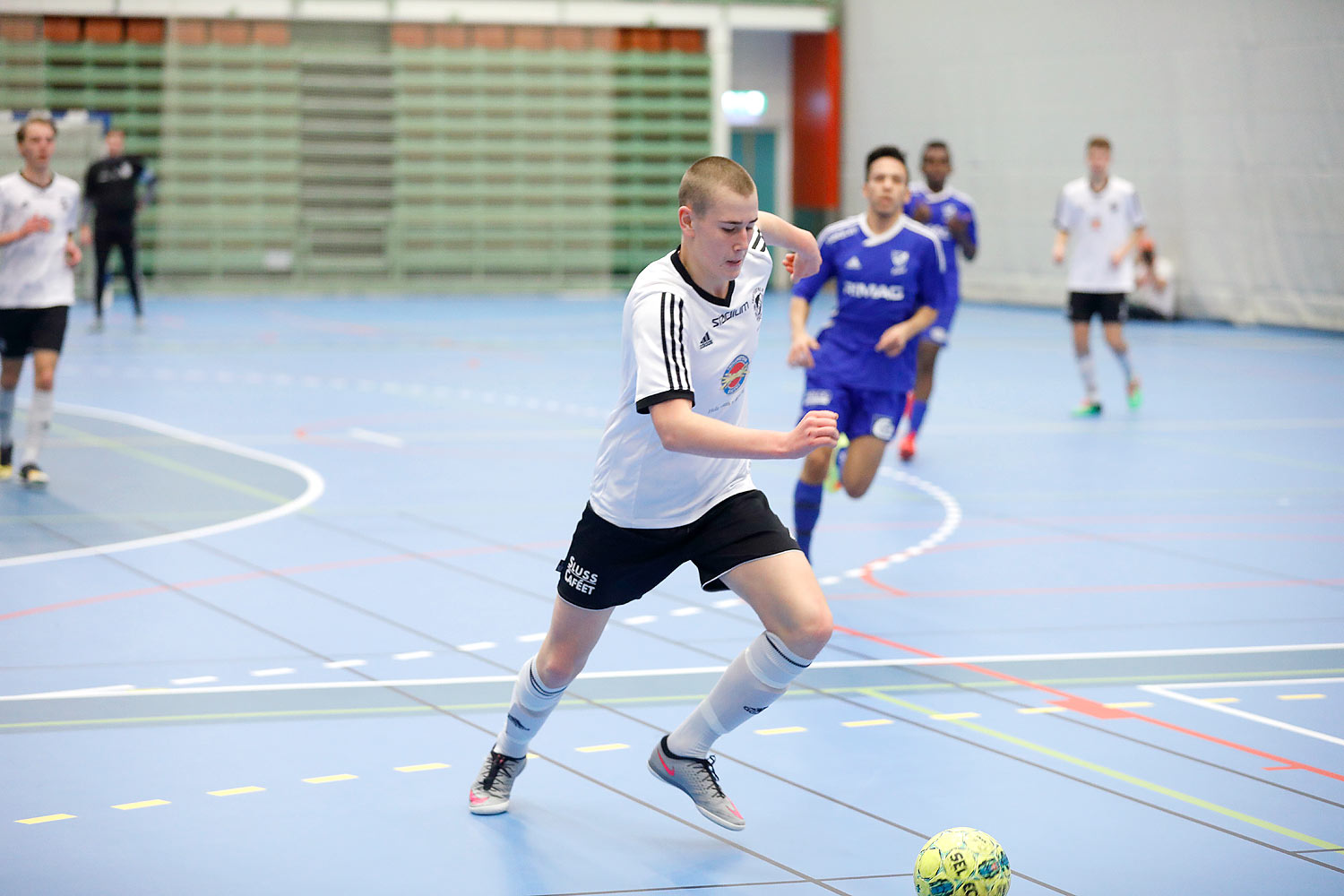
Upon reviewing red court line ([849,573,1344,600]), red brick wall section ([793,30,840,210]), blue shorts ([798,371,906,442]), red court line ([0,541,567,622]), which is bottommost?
red court line ([849,573,1344,600])

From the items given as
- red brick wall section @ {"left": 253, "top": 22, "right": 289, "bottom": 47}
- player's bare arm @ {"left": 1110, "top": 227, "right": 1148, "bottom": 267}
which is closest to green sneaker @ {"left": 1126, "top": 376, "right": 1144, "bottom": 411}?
player's bare arm @ {"left": 1110, "top": 227, "right": 1148, "bottom": 267}

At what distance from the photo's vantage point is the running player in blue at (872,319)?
25.3 ft

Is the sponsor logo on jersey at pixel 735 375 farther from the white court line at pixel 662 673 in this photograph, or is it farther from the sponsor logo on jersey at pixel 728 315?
the white court line at pixel 662 673

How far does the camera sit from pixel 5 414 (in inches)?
393

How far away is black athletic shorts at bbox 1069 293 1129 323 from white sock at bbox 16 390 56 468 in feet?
27.4

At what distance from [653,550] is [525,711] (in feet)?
2.00

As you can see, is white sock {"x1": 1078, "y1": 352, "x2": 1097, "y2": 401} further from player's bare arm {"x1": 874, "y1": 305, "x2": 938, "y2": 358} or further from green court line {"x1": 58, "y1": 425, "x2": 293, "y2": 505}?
green court line {"x1": 58, "y1": 425, "x2": 293, "y2": 505}

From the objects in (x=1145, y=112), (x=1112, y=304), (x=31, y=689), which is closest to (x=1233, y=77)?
(x=1145, y=112)

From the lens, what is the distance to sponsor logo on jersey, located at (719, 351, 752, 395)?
4336 millimetres

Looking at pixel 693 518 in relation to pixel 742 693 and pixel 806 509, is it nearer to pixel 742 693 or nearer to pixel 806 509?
pixel 742 693

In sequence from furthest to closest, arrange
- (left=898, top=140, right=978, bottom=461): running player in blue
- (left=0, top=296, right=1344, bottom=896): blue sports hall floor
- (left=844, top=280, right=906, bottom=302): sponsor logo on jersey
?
(left=898, top=140, right=978, bottom=461): running player in blue
(left=844, top=280, right=906, bottom=302): sponsor logo on jersey
(left=0, top=296, right=1344, bottom=896): blue sports hall floor

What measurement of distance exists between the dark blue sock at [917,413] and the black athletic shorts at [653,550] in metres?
7.10

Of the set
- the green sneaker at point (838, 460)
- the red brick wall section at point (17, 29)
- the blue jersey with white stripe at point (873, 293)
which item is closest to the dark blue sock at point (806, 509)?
the green sneaker at point (838, 460)

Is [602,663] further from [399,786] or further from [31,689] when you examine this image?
[31,689]
